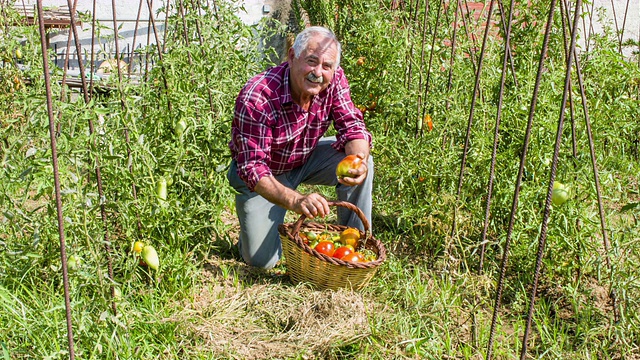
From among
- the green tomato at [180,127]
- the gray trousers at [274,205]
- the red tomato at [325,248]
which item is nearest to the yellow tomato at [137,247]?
the green tomato at [180,127]

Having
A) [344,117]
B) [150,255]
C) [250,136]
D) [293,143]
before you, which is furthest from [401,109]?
[150,255]

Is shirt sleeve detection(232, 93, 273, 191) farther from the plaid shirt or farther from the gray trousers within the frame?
the gray trousers

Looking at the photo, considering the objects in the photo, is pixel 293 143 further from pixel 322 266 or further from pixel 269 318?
pixel 269 318

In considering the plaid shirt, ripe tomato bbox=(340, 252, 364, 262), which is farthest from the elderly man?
ripe tomato bbox=(340, 252, 364, 262)

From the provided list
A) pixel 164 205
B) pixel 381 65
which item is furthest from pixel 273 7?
pixel 164 205

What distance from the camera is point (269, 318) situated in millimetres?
2145

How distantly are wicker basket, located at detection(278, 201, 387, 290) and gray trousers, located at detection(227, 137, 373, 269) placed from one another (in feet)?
0.43

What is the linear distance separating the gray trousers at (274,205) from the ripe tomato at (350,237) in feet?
0.46

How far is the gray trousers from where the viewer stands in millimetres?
2463

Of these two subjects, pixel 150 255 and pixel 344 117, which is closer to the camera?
pixel 150 255

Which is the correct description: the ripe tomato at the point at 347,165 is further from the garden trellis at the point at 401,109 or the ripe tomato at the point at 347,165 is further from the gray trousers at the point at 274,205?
the garden trellis at the point at 401,109

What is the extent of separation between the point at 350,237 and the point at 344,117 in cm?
51

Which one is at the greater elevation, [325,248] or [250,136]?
[250,136]

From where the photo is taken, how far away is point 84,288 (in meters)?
1.85
